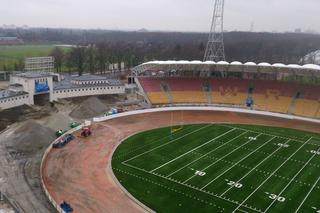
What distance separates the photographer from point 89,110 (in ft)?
175

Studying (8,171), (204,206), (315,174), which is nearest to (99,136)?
(8,171)

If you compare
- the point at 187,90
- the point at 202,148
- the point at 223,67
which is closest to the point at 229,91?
the point at 223,67

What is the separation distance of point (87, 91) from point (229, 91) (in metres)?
26.1

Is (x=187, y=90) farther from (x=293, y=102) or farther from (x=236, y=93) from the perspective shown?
(x=293, y=102)

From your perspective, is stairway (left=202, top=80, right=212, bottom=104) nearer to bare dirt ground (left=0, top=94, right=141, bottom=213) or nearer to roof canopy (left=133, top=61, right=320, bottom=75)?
roof canopy (left=133, top=61, right=320, bottom=75)

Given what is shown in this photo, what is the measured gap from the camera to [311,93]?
55.7 m

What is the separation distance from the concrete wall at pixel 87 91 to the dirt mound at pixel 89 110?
7.69 metres

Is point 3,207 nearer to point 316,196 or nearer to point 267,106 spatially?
point 316,196

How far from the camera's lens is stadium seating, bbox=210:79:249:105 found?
58.0m

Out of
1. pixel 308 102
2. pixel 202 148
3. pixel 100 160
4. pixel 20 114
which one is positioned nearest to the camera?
pixel 100 160

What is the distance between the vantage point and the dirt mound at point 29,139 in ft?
126

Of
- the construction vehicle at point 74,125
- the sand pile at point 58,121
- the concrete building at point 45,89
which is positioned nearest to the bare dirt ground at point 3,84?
the concrete building at point 45,89

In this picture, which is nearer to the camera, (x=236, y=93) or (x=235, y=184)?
(x=235, y=184)

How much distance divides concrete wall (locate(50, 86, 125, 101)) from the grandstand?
19.8 ft
